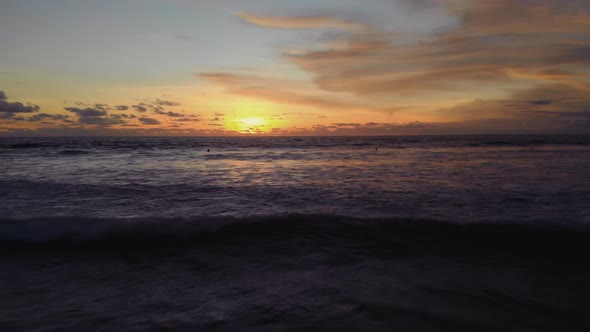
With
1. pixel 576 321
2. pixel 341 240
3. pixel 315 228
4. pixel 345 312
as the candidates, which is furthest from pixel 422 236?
pixel 345 312

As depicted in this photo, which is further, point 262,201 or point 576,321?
point 262,201

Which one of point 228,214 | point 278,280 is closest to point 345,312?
point 278,280

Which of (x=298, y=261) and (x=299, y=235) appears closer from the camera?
(x=298, y=261)

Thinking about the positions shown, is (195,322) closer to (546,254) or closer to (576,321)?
(576,321)

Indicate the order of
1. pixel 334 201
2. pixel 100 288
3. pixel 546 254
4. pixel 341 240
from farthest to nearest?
pixel 334 201, pixel 341 240, pixel 546 254, pixel 100 288

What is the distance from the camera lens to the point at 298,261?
5043 millimetres

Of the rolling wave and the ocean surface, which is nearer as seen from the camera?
the ocean surface

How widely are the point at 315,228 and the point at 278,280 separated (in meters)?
2.32

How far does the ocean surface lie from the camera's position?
3.47 meters

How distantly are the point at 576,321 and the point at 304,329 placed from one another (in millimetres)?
3012

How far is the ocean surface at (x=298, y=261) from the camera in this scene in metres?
3.47

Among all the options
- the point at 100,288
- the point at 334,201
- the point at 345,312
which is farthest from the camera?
the point at 334,201

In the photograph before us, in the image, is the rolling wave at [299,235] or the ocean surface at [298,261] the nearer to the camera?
the ocean surface at [298,261]

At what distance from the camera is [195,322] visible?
11.0 ft
